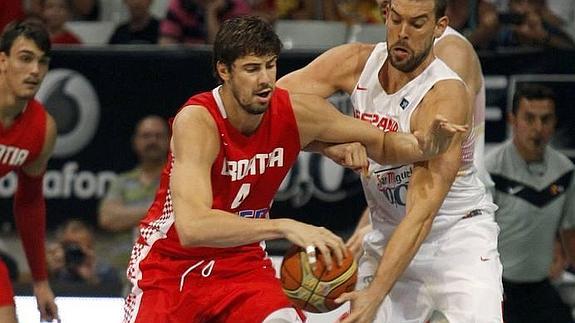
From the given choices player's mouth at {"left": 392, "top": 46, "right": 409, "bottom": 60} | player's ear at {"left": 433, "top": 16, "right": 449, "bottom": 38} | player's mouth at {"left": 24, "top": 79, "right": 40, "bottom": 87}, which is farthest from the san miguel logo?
player's mouth at {"left": 24, "top": 79, "right": 40, "bottom": 87}

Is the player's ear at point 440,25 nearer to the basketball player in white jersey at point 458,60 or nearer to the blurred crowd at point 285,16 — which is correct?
the basketball player in white jersey at point 458,60

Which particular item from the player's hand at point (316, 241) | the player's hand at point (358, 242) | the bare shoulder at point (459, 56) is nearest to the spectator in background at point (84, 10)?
the player's hand at point (358, 242)

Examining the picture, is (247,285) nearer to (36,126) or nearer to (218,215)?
(218,215)

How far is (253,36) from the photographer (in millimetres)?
5402

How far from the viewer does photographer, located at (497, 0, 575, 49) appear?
9.40 meters

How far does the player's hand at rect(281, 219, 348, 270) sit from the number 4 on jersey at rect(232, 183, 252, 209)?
63cm

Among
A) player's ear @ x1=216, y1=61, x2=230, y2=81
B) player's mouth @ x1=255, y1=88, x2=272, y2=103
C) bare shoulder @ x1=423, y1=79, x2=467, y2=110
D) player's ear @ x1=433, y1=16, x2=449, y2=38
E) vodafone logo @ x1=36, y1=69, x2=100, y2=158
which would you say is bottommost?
vodafone logo @ x1=36, y1=69, x2=100, y2=158

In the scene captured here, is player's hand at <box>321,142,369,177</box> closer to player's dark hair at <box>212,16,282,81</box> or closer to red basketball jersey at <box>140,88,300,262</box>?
red basketball jersey at <box>140,88,300,262</box>

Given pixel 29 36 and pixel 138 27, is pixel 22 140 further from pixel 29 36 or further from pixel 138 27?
pixel 138 27

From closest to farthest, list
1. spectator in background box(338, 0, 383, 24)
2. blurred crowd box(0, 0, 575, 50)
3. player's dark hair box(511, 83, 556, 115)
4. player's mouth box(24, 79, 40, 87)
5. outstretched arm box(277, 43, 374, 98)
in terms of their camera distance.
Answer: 1. outstretched arm box(277, 43, 374, 98)
2. player's mouth box(24, 79, 40, 87)
3. player's dark hair box(511, 83, 556, 115)
4. blurred crowd box(0, 0, 575, 50)
5. spectator in background box(338, 0, 383, 24)

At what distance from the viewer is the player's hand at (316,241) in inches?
193

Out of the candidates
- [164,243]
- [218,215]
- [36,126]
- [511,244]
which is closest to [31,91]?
[36,126]

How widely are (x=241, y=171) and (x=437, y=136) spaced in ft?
2.76

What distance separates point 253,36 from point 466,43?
158 centimetres
